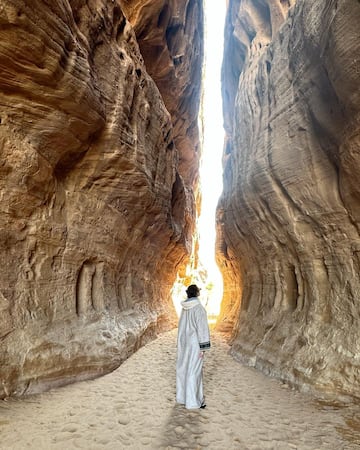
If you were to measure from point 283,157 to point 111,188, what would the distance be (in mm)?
4369

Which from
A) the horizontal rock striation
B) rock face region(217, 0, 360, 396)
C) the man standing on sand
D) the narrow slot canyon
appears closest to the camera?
the narrow slot canyon

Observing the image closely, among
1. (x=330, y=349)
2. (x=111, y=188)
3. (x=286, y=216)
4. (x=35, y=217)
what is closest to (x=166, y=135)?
(x=111, y=188)

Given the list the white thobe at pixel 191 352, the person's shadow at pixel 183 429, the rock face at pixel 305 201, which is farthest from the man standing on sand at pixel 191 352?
the rock face at pixel 305 201

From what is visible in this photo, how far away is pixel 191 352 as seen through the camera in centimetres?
492

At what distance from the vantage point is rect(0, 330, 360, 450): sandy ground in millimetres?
3351

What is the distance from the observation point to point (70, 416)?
3.91 meters

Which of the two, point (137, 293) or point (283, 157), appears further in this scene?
point (137, 293)

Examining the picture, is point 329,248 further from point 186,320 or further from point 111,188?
point 111,188

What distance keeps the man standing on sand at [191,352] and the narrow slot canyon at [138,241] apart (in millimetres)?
263

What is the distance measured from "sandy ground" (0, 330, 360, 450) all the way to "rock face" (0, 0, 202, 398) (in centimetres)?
82

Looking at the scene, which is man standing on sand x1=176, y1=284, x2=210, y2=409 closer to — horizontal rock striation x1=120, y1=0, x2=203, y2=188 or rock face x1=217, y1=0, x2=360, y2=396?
rock face x1=217, y1=0, x2=360, y2=396

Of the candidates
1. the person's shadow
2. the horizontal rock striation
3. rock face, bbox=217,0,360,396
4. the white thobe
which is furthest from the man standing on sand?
the horizontal rock striation

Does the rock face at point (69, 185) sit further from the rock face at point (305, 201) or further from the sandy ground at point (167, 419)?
the rock face at point (305, 201)

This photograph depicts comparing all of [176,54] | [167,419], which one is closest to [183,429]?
[167,419]
